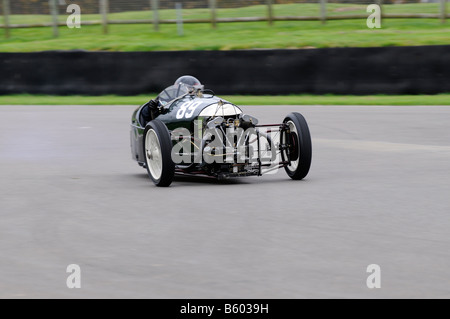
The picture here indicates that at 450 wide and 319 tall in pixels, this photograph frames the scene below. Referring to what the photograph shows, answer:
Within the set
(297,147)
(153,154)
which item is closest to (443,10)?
(297,147)

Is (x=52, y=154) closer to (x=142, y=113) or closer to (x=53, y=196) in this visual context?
(x=142, y=113)

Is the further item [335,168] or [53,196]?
[335,168]

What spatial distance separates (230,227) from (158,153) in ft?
9.75

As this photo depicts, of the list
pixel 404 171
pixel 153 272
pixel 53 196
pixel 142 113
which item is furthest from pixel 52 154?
pixel 153 272

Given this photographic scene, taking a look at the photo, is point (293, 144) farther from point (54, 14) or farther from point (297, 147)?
point (54, 14)

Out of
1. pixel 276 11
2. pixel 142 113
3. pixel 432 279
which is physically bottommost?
pixel 432 279

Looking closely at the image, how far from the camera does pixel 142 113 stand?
11812 millimetres

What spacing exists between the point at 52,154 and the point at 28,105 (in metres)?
8.84

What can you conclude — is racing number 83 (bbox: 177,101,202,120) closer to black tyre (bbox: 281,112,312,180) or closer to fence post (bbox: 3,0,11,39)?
black tyre (bbox: 281,112,312,180)

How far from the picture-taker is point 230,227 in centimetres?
793

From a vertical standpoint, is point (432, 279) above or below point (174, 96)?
below

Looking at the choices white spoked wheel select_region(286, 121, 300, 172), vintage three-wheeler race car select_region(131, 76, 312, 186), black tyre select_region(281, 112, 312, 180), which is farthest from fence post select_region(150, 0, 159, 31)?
white spoked wheel select_region(286, 121, 300, 172)

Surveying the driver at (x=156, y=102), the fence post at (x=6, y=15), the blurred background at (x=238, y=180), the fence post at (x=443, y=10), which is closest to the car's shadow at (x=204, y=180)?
the blurred background at (x=238, y=180)

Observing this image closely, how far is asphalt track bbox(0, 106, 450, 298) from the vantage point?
603 centimetres
